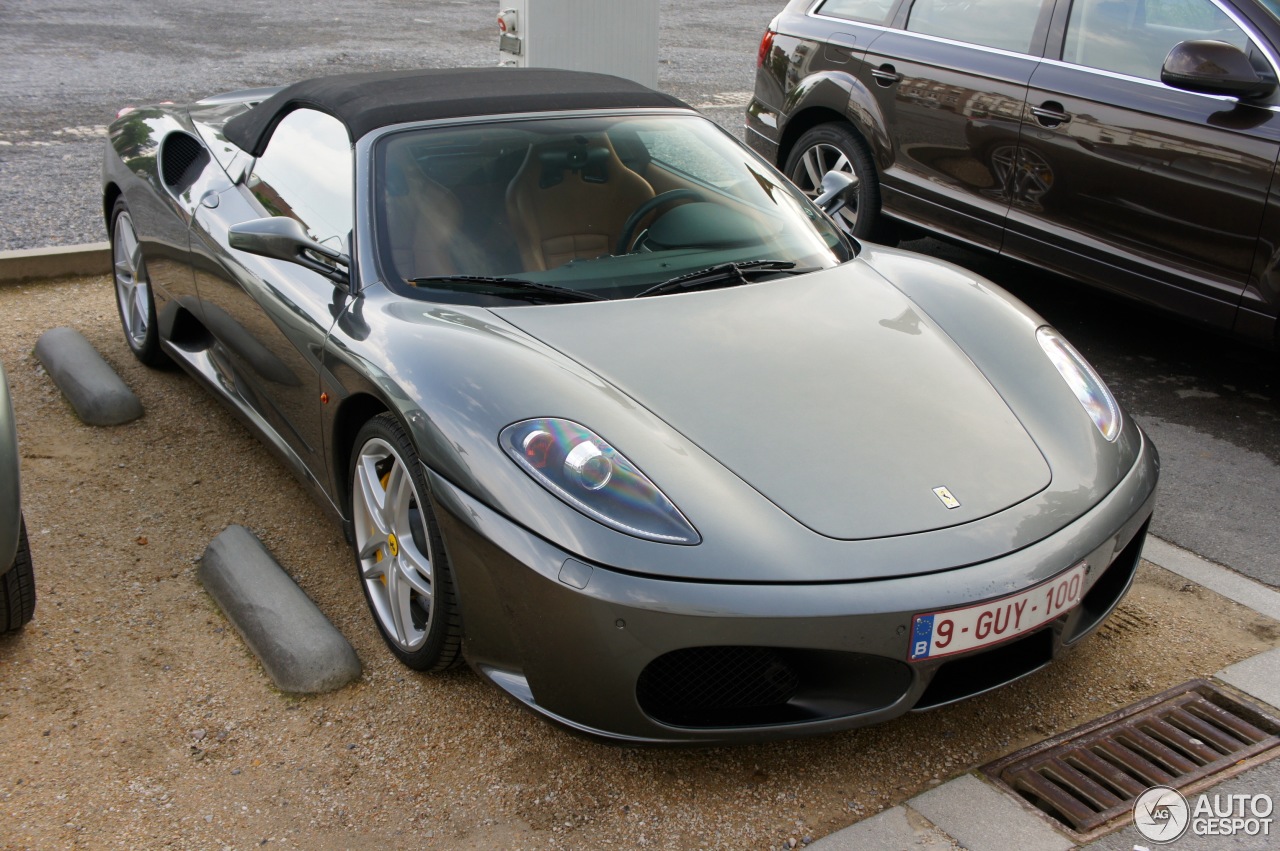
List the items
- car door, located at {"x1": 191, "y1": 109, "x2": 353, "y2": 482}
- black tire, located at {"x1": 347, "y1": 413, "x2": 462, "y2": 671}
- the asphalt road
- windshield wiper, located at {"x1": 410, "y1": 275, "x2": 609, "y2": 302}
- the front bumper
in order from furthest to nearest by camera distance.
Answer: the asphalt road, car door, located at {"x1": 191, "y1": 109, "x2": 353, "y2": 482}, windshield wiper, located at {"x1": 410, "y1": 275, "x2": 609, "y2": 302}, black tire, located at {"x1": 347, "y1": 413, "x2": 462, "y2": 671}, the front bumper

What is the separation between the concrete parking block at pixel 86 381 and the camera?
4.28 metres

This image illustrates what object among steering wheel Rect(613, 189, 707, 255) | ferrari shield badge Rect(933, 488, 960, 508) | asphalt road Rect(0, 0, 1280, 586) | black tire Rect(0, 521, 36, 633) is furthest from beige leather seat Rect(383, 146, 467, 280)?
asphalt road Rect(0, 0, 1280, 586)

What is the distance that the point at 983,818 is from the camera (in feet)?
7.89

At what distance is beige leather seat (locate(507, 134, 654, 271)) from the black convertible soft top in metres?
0.19

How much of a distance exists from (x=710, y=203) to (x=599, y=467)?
1.36 metres

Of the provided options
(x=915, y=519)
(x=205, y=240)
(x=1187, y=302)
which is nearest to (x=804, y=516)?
(x=915, y=519)

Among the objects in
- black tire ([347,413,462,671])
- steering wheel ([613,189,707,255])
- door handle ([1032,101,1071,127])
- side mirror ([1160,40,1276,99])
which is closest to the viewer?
black tire ([347,413,462,671])

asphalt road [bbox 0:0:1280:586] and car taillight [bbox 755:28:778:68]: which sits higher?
car taillight [bbox 755:28:778:68]

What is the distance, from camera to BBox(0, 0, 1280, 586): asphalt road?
4004 mm

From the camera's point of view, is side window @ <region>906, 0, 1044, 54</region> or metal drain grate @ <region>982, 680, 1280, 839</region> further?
side window @ <region>906, 0, 1044, 54</region>

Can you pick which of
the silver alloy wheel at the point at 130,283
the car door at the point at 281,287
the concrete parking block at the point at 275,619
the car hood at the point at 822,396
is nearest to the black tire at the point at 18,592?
the concrete parking block at the point at 275,619

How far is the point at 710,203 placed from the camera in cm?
353

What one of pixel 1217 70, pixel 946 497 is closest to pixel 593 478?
pixel 946 497

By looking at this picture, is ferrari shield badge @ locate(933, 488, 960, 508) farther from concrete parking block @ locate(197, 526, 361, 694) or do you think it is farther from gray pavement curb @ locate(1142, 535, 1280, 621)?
concrete parking block @ locate(197, 526, 361, 694)
